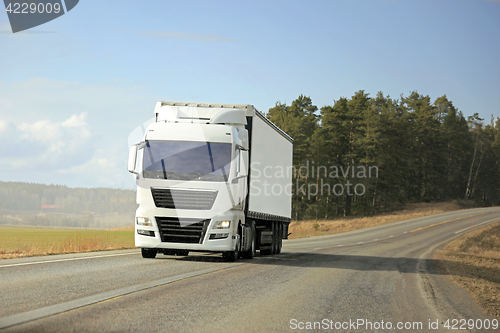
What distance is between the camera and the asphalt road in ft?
20.3

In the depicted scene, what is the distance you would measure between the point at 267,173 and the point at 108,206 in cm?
14422

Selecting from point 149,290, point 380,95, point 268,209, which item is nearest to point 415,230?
point 268,209

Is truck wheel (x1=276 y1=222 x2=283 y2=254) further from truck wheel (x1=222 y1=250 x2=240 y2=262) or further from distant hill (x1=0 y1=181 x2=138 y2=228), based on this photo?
distant hill (x1=0 y1=181 x2=138 y2=228)

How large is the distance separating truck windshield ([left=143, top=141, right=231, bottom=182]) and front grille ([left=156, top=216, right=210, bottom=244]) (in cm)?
120

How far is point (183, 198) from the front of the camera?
13.7m

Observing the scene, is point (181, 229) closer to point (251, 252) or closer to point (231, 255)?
point (231, 255)

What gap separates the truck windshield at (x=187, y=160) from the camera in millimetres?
13828

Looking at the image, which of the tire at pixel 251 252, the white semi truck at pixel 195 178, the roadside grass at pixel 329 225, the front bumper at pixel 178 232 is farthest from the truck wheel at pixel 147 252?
the roadside grass at pixel 329 225

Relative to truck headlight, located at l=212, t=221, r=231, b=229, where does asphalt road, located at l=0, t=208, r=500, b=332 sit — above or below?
below

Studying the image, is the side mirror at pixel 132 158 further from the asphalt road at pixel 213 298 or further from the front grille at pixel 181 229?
the asphalt road at pixel 213 298

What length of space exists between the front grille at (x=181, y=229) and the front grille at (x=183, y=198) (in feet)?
1.22

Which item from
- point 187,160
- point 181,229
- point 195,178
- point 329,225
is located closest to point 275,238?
point 181,229

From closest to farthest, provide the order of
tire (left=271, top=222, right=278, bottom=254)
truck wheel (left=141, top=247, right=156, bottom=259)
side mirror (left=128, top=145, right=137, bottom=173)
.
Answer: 1. side mirror (left=128, top=145, right=137, bottom=173)
2. truck wheel (left=141, top=247, right=156, bottom=259)
3. tire (left=271, top=222, right=278, bottom=254)

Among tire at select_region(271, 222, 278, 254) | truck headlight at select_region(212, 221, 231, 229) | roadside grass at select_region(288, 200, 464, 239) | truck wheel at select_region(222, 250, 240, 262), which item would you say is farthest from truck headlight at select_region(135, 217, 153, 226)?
roadside grass at select_region(288, 200, 464, 239)
